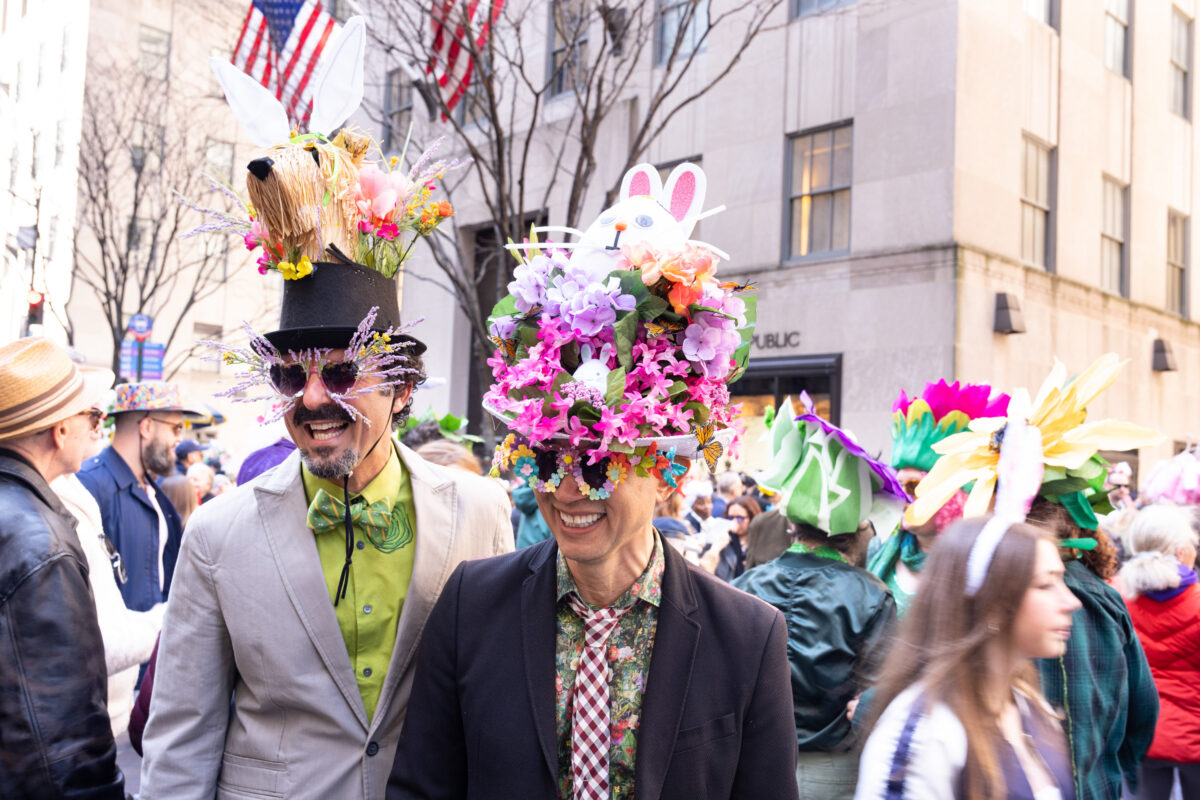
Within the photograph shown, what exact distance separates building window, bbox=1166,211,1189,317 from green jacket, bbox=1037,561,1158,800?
599 inches

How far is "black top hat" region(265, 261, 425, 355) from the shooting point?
2.61m

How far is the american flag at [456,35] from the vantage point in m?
8.58

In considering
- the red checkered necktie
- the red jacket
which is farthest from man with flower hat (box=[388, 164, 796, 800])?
the red jacket

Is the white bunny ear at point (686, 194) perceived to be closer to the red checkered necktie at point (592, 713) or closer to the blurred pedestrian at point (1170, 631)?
the red checkered necktie at point (592, 713)

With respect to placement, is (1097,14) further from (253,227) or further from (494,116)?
(253,227)

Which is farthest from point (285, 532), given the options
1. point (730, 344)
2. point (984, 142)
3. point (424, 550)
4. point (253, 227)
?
point (984, 142)

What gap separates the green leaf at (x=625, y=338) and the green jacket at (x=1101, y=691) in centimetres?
212

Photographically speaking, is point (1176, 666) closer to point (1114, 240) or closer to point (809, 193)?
point (809, 193)

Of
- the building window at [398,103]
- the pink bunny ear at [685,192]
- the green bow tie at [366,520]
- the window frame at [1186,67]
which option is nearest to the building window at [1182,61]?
the window frame at [1186,67]

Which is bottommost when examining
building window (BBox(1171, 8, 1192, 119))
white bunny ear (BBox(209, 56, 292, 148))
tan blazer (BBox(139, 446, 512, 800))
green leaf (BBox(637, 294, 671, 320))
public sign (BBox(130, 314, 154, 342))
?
tan blazer (BBox(139, 446, 512, 800))

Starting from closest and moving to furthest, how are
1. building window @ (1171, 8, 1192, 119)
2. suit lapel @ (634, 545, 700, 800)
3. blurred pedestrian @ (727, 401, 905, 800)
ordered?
suit lapel @ (634, 545, 700, 800) < blurred pedestrian @ (727, 401, 905, 800) < building window @ (1171, 8, 1192, 119)

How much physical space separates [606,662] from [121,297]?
15171mm

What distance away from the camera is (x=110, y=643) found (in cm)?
305

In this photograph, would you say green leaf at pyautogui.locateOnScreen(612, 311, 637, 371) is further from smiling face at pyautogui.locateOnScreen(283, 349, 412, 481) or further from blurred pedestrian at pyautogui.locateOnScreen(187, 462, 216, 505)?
blurred pedestrian at pyautogui.locateOnScreen(187, 462, 216, 505)
